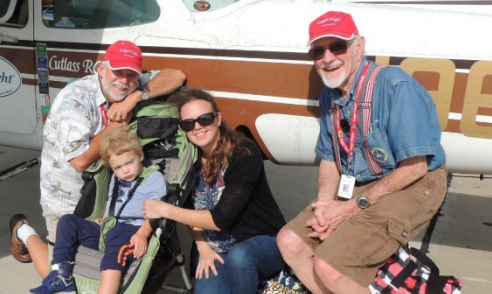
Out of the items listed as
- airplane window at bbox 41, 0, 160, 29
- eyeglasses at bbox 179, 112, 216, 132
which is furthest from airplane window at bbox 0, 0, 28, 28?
eyeglasses at bbox 179, 112, 216, 132

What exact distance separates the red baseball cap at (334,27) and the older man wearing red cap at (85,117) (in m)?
1.08

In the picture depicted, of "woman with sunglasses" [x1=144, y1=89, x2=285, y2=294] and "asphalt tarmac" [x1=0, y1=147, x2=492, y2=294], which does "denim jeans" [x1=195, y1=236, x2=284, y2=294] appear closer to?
"woman with sunglasses" [x1=144, y1=89, x2=285, y2=294]

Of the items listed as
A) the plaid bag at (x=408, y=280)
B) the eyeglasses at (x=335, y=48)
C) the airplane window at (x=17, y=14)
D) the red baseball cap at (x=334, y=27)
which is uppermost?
the red baseball cap at (x=334, y=27)

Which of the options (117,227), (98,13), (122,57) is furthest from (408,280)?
(98,13)

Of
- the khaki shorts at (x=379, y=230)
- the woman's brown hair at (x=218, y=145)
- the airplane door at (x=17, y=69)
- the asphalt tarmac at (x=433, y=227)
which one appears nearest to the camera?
the khaki shorts at (x=379, y=230)

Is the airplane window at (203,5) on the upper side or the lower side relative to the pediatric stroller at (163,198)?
upper

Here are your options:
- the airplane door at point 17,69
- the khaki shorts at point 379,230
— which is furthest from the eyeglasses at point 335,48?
the airplane door at point 17,69

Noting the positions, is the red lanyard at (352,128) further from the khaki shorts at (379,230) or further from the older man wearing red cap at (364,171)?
the khaki shorts at (379,230)

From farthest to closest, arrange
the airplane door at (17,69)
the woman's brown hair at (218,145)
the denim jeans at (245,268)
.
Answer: the airplane door at (17,69) → the woman's brown hair at (218,145) → the denim jeans at (245,268)

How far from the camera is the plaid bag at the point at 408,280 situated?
3.04m

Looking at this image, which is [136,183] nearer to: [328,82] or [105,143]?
[105,143]

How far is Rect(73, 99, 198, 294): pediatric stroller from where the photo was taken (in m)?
3.04

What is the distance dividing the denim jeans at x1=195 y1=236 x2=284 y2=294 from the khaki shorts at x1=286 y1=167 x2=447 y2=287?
32 centimetres

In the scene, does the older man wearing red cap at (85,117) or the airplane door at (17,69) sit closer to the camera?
the older man wearing red cap at (85,117)
